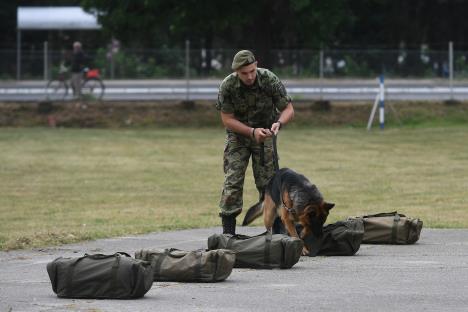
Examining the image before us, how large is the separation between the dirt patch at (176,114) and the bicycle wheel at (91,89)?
0.21 m

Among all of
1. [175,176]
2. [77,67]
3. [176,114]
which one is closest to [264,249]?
[175,176]

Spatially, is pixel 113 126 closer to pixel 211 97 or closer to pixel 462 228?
pixel 211 97

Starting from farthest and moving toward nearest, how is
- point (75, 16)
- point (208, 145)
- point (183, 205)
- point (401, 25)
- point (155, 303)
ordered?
point (401, 25) → point (75, 16) → point (208, 145) → point (183, 205) → point (155, 303)

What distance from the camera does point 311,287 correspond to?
8656 millimetres

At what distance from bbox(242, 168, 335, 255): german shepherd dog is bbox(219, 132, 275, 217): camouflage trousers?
0.38 metres

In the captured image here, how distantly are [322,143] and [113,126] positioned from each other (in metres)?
7.17

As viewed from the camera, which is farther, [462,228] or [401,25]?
[401,25]

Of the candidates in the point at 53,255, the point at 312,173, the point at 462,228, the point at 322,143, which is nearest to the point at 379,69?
the point at 322,143

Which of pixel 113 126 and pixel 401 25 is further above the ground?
pixel 401 25

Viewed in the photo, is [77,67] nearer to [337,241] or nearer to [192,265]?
[337,241]

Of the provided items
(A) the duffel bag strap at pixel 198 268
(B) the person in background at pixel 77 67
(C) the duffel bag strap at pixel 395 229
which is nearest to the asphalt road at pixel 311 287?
(A) the duffel bag strap at pixel 198 268

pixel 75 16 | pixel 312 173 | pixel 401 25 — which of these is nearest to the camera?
pixel 312 173

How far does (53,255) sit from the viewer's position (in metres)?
11.3

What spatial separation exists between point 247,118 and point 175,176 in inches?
440
